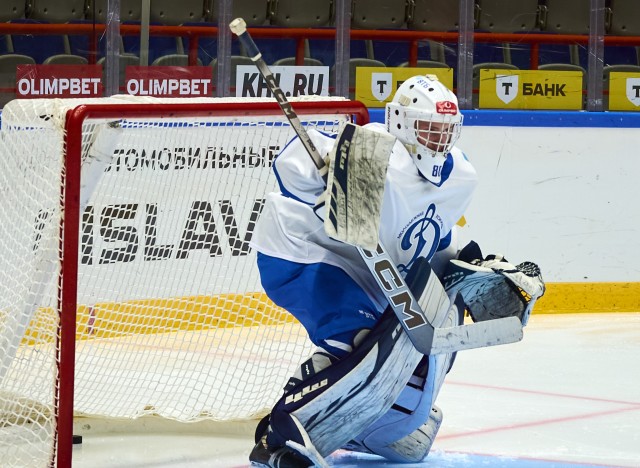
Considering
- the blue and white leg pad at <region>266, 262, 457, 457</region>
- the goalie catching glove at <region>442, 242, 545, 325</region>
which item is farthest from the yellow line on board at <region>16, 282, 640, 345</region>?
the blue and white leg pad at <region>266, 262, 457, 457</region>

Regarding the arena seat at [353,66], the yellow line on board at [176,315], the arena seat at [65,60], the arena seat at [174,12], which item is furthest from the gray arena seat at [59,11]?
the yellow line on board at [176,315]

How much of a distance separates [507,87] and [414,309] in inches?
110

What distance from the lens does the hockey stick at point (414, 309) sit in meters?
2.54

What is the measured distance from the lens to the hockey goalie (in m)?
2.59

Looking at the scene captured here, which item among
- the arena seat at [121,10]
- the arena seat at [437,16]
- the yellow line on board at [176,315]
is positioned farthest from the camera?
the arena seat at [437,16]

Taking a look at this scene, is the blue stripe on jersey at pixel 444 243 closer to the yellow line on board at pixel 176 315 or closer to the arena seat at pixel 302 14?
the yellow line on board at pixel 176 315

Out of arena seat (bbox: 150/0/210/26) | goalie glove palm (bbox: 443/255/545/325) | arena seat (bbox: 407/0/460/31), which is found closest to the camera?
goalie glove palm (bbox: 443/255/545/325)

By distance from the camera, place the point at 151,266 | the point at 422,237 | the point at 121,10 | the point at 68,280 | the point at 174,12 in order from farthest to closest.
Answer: the point at 174,12 < the point at 121,10 < the point at 151,266 < the point at 422,237 < the point at 68,280

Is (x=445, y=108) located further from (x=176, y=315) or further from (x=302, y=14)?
(x=302, y=14)

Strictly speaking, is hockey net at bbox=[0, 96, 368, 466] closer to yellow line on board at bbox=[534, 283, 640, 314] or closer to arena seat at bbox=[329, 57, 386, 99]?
arena seat at bbox=[329, 57, 386, 99]

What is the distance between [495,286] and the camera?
9.29 ft

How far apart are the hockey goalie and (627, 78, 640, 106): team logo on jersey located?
254cm

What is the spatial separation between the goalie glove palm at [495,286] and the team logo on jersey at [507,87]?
2.36 m

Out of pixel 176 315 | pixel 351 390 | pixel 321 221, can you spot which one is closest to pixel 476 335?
pixel 351 390
